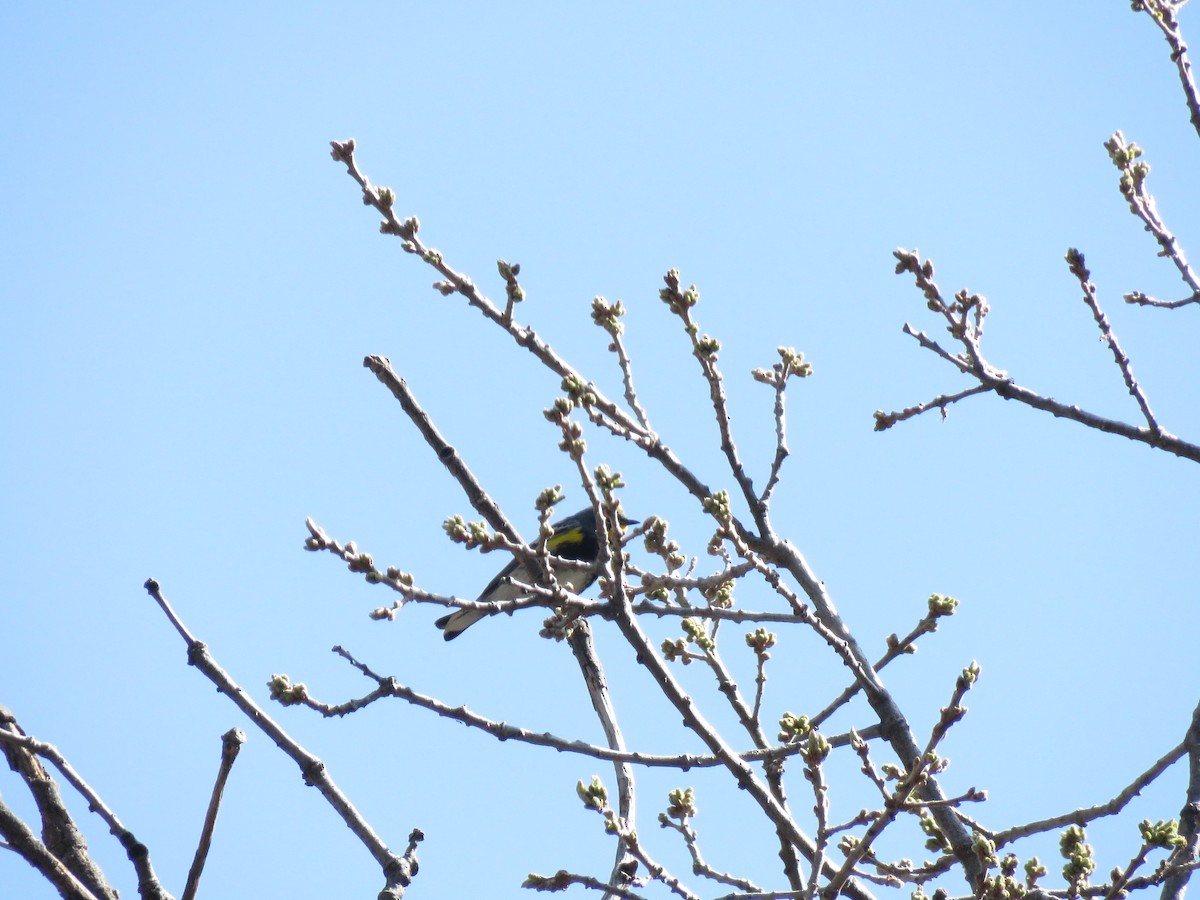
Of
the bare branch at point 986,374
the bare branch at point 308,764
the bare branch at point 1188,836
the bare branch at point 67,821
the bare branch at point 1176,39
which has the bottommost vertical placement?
the bare branch at point 67,821

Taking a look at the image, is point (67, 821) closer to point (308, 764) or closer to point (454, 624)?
point (308, 764)

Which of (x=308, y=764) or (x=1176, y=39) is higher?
(x=1176, y=39)

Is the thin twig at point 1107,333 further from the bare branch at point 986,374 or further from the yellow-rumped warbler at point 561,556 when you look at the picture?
the yellow-rumped warbler at point 561,556

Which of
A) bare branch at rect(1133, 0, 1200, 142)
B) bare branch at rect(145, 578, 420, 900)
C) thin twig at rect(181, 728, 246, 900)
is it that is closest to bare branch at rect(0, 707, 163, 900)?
thin twig at rect(181, 728, 246, 900)

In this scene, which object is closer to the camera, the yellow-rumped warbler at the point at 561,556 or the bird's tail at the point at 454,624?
the yellow-rumped warbler at the point at 561,556

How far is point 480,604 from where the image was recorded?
3.27m

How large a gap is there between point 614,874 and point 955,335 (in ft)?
8.51

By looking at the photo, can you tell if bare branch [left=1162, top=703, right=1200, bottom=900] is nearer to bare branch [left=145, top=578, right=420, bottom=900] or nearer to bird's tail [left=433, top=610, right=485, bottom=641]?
bare branch [left=145, top=578, right=420, bottom=900]

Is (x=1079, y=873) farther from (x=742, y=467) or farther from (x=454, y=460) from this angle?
(x=454, y=460)

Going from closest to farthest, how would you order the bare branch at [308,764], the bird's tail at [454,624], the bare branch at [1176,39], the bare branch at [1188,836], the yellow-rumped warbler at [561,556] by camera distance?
the bare branch at [308,764] < the bare branch at [1188,836] < the bare branch at [1176,39] < the yellow-rumped warbler at [561,556] < the bird's tail at [454,624]

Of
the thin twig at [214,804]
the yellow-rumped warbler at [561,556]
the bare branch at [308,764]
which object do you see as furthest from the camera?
the yellow-rumped warbler at [561,556]

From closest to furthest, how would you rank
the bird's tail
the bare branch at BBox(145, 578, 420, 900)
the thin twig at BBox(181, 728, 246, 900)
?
the thin twig at BBox(181, 728, 246, 900) → the bare branch at BBox(145, 578, 420, 900) → the bird's tail

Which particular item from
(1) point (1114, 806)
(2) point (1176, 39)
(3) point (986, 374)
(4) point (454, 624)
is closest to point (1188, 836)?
(1) point (1114, 806)

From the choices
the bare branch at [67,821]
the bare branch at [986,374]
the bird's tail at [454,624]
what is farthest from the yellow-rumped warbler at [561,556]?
the bare branch at [67,821]
